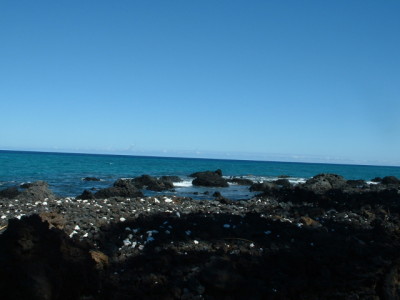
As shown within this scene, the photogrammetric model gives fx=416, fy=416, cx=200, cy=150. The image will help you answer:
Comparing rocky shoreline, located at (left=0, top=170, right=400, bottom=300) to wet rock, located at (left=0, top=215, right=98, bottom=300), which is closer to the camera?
A: wet rock, located at (left=0, top=215, right=98, bottom=300)

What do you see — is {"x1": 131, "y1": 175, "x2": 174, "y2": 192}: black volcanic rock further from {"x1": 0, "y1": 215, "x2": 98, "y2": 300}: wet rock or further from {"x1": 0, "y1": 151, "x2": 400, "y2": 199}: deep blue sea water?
{"x1": 0, "y1": 215, "x2": 98, "y2": 300}: wet rock

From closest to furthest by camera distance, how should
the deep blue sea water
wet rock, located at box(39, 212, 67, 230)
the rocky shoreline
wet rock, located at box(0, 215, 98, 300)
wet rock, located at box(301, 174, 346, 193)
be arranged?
1. wet rock, located at box(0, 215, 98, 300)
2. the rocky shoreline
3. wet rock, located at box(39, 212, 67, 230)
4. wet rock, located at box(301, 174, 346, 193)
5. the deep blue sea water

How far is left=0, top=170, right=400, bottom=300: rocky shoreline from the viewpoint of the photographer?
534cm

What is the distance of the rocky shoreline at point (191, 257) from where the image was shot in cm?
534

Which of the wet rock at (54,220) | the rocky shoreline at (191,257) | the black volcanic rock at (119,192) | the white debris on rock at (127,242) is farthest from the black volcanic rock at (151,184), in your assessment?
the white debris on rock at (127,242)

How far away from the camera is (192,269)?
6.41m

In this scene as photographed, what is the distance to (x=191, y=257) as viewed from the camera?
696 cm

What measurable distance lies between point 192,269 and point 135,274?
34.1 inches

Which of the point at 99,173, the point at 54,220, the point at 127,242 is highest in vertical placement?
the point at 54,220

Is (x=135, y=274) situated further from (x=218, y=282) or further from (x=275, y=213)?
(x=275, y=213)

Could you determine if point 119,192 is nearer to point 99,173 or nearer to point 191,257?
point 191,257

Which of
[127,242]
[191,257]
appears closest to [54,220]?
[127,242]

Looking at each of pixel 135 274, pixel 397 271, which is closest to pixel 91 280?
pixel 135 274

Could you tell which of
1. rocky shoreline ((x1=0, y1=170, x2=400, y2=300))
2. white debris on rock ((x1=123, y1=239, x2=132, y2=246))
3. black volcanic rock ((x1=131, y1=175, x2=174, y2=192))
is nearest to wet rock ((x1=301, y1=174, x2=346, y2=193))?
black volcanic rock ((x1=131, y1=175, x2=174, y2=192))
